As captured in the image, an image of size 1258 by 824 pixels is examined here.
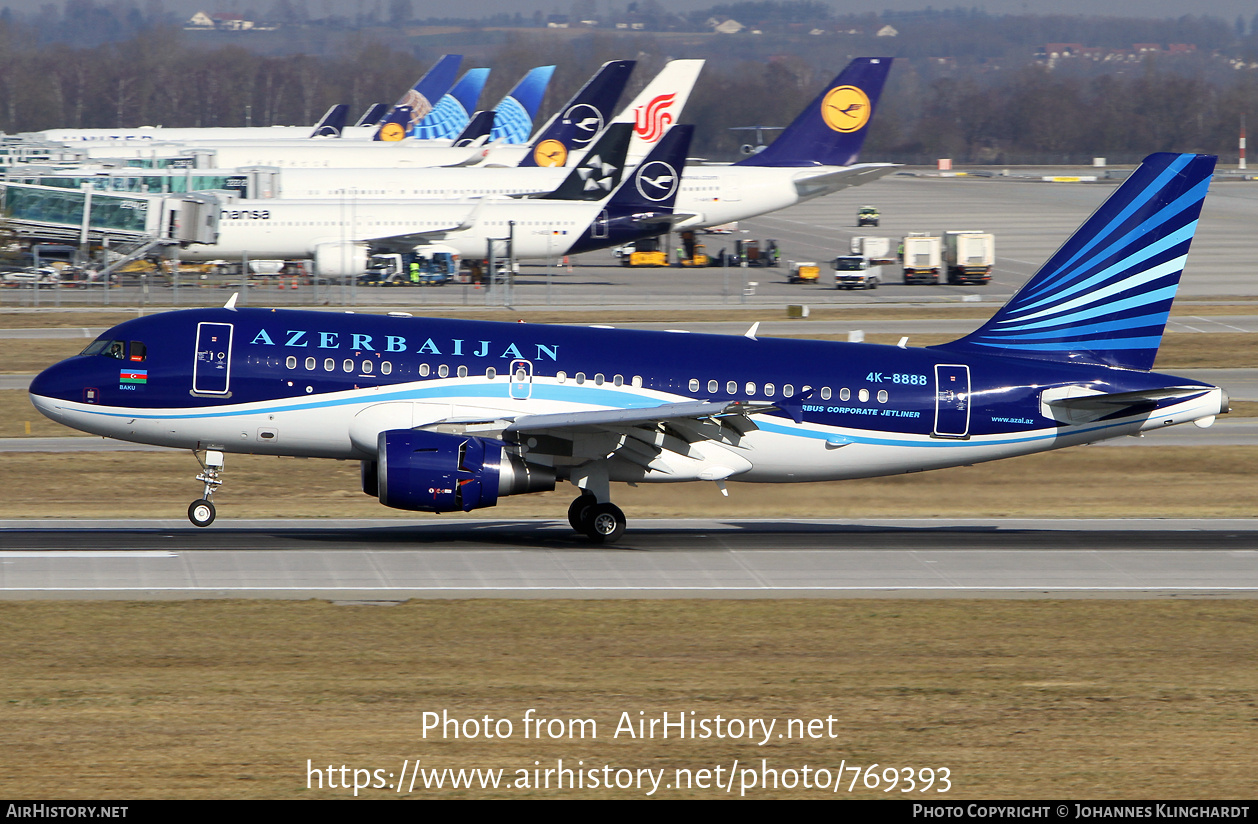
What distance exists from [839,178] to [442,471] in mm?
75463

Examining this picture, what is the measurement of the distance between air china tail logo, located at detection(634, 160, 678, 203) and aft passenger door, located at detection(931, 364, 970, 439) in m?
63.6

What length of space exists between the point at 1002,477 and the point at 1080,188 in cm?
15816

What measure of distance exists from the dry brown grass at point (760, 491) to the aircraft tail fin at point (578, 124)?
251 feet

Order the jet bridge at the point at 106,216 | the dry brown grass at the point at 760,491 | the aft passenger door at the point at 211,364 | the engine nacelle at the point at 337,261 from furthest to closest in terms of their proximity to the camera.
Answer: the engine nacelle at the point at 337,261 < the jet bridge at the point at 106,216 < the dry brown grass at the point at 760,491 < the aft passenger door at the point at 211,364

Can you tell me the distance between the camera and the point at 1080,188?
188 m

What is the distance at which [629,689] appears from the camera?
2084 cm

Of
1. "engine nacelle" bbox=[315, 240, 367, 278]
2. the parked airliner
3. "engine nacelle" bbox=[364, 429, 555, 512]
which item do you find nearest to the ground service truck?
the parked airliner

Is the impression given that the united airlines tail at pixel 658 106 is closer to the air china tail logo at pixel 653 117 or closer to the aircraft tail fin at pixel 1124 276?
the air china tail logo at pixel 653 117

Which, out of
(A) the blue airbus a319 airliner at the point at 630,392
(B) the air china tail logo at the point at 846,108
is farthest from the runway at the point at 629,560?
(B) the air china tail logo at the point at 846,108

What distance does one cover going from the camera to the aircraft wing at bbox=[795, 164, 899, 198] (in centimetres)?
9838

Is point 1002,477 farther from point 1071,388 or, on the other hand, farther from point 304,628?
point 304,628

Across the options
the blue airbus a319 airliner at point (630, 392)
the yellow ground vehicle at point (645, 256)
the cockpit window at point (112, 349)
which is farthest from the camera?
the yellow ground vehicle at point (645, 256)

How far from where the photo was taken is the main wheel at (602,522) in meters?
31.9

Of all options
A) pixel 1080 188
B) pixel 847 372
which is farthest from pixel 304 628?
pixel 1080 188
